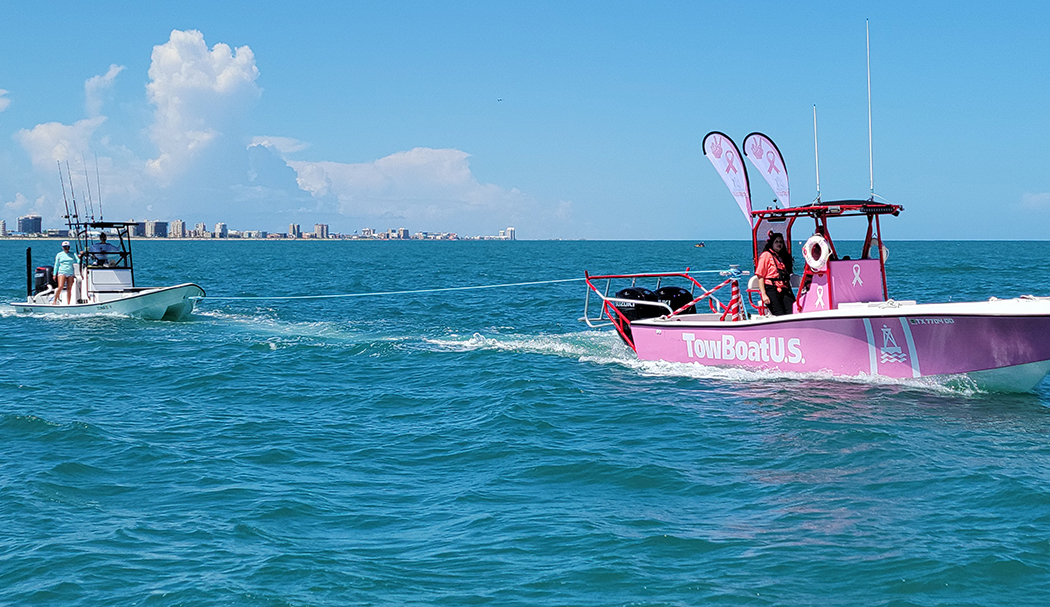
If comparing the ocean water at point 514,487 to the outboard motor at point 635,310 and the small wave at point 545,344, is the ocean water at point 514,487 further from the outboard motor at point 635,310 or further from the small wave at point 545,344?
the small wave at point 545,344

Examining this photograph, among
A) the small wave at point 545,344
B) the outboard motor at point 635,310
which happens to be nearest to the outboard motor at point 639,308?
the outboard motor at point 635,310

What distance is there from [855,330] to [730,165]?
4.02 m

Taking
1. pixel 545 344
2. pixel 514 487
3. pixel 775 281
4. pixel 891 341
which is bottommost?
pixel 514 487

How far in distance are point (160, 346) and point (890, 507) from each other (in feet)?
50.8

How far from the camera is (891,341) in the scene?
11.8 m

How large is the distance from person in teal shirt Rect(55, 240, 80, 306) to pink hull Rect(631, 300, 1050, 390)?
1712cm

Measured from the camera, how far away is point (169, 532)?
7.07 metres

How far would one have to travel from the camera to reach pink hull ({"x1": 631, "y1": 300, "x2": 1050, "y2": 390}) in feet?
36.0

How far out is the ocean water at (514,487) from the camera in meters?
6.05

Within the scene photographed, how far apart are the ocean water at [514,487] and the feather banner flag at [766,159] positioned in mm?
3451

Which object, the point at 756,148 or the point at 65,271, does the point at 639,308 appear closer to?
the point at 756,148

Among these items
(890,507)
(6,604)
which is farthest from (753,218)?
(6,604)

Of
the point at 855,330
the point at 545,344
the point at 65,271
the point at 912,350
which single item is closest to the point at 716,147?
the point at 855,330

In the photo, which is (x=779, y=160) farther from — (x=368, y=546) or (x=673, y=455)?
(x=368, y=546)
